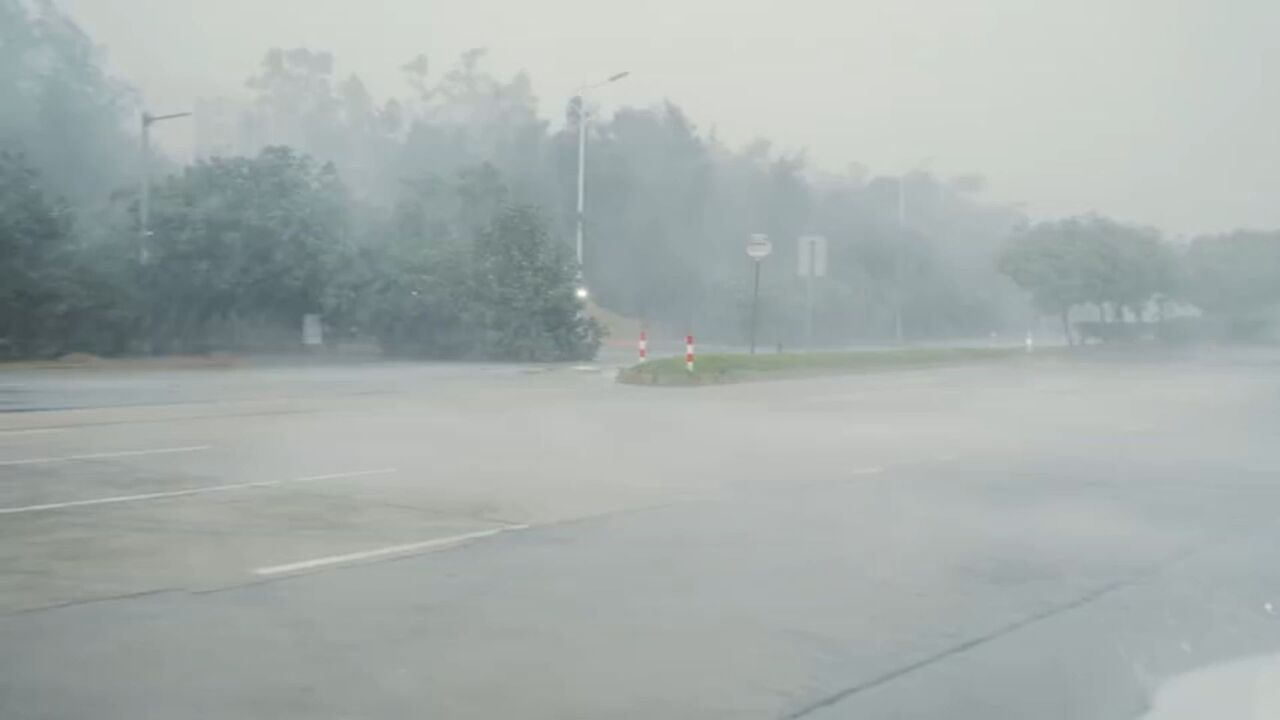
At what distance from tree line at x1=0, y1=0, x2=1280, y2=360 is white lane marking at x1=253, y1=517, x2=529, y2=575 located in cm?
2748

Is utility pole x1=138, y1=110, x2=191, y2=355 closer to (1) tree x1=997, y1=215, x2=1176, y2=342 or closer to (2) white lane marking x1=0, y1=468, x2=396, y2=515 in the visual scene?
(2) white lane marking x1=0, y1=468, x2=396, y2=515

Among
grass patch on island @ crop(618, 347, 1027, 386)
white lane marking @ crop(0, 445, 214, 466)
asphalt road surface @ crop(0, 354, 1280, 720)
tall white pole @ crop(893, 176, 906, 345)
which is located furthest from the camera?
tall white pole @ crop(893, 176, 906, 345)

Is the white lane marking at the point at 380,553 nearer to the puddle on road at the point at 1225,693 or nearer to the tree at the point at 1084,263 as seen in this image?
the puddle on road at the point at 1225,693

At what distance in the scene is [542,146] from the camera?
239 feet

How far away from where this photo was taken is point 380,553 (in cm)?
888

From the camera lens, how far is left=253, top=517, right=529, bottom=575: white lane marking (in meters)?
8.28

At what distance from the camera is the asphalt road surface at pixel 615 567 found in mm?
6043

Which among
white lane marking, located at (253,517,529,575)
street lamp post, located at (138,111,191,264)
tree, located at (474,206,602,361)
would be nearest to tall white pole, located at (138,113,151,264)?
street lamp post, located at (138,111,191,264)

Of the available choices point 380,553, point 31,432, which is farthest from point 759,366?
point 380,553

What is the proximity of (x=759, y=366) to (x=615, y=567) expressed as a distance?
2114 cm

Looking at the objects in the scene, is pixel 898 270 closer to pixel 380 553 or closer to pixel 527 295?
pixel 527 295

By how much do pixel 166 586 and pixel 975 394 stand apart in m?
20.4

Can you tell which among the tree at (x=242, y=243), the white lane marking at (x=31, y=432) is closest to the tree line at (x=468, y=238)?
the tree at (x=242, y=243)

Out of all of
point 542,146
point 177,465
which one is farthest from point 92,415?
point 542,146
